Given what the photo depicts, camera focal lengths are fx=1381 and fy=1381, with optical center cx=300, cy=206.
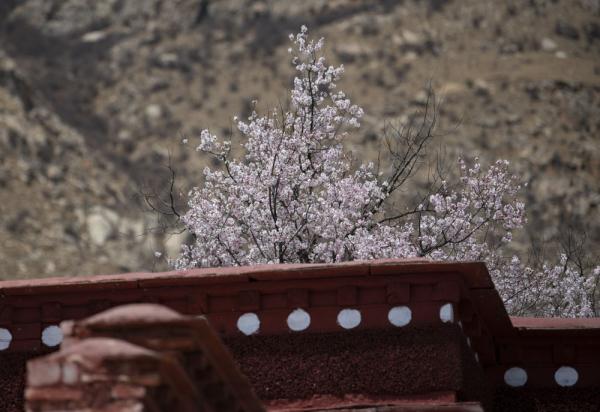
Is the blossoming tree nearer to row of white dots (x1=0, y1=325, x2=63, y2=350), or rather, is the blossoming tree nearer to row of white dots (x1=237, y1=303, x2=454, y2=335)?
row of white dots (x1=237, y1=303, x2=454, y2=335)

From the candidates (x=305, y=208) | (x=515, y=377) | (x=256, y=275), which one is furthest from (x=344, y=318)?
(x=305, y=208)

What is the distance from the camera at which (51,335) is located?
1312cm

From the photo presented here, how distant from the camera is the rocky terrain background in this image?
168ft

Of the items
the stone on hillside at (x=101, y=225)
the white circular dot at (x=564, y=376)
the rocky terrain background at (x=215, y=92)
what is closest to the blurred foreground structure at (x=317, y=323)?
the white circular dot at (x=564, y=376)

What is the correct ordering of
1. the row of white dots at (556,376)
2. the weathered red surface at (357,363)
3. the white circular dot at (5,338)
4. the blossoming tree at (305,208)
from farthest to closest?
the blossoming tree at (305,208), the row of white dots at (556,376), the white circular dot at (5,338), the weathered red surface at (357,363)

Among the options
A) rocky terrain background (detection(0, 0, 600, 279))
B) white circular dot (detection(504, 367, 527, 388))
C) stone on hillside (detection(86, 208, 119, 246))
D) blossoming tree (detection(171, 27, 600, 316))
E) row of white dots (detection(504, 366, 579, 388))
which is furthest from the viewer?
stone on hillside (detection(86, 208, 119, 246))

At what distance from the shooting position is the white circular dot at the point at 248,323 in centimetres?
1282

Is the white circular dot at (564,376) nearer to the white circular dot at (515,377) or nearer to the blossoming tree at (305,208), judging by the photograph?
the white circular dot at (515,377)

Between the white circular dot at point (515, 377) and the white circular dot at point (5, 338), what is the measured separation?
5.35 metres

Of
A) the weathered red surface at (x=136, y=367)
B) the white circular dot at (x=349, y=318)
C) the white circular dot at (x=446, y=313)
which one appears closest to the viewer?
the weathered red surface at (x=136, y=367)

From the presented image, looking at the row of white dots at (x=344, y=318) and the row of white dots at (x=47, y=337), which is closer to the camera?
the row of white dots at (x=344, y=318)

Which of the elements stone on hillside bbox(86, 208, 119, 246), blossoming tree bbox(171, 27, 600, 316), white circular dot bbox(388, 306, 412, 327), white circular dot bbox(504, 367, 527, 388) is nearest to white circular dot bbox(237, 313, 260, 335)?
white circular dot bbox(388, 306, 412, 327)

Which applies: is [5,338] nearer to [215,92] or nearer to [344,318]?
[344,318]

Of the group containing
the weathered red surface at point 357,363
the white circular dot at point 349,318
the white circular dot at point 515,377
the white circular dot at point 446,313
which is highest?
the white circular dot at point 446,313
